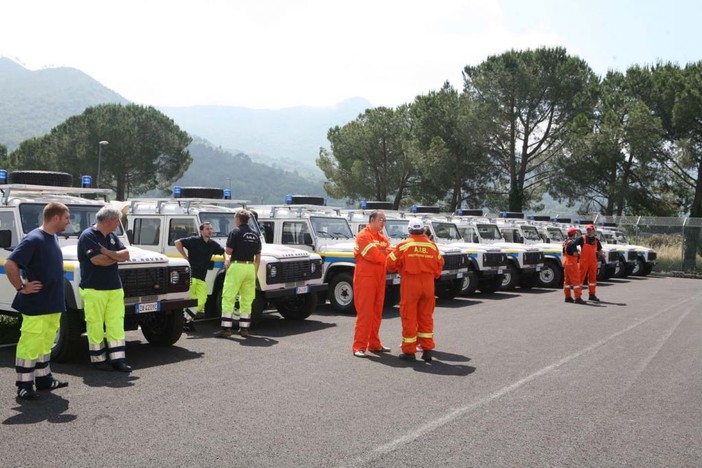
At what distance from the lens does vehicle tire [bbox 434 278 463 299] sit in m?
14.8

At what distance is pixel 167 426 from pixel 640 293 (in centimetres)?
1551

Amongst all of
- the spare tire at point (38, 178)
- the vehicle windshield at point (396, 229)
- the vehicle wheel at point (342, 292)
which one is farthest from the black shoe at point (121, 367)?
the vehicle windshield at point (396, 229)

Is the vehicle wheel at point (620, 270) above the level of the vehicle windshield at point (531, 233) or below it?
below

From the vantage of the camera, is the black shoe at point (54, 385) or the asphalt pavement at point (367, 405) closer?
the asphalt pavement at point (367, 405)

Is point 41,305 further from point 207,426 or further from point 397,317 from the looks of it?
point 397,317

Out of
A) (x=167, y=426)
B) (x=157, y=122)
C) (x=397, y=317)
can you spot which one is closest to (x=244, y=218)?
(x=397, y=317)

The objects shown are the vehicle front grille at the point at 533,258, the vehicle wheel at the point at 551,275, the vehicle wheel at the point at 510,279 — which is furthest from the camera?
the vehicle wheel at the point at 551,275

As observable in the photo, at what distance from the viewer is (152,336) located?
8508mm

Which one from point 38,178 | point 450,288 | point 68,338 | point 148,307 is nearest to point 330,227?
point 450,288

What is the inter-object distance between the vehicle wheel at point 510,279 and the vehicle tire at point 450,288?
2.46 metres

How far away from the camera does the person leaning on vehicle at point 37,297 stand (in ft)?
18.7

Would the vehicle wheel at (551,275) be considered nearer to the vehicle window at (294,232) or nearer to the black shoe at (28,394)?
the vehicle window at (294,232)

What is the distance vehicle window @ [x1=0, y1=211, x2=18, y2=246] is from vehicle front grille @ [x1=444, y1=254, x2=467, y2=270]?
335 inches

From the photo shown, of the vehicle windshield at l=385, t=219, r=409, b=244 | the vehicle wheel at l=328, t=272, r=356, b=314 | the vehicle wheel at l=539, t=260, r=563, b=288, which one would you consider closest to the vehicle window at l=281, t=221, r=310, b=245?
the vehicle wheel at l=328, t=272, r=356, b=314
